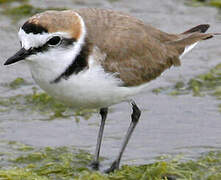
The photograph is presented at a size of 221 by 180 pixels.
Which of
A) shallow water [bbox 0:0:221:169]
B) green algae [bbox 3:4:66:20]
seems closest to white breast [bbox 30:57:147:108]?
shallow water [bbox 0:0:221:169]

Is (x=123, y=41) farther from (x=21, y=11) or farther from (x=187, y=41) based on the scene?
(x=21, y=11)

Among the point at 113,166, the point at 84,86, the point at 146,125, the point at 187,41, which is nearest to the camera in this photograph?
the point at 84,86

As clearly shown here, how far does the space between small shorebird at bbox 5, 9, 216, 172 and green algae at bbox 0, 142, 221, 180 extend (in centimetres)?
21

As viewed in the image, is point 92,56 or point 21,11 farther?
point 21,11

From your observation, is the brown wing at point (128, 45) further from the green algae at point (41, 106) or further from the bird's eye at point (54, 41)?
the green algae at point (41, 106)

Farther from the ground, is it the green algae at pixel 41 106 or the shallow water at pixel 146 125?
the shallow water at pixel 146 125

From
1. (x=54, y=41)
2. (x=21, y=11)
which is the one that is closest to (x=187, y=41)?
(x=54, y=41)

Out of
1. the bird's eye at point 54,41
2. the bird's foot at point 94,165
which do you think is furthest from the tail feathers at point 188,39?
the bird's eye at point 54,41

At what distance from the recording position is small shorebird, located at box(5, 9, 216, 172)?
17.5ft

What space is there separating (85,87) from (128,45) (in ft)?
2.57

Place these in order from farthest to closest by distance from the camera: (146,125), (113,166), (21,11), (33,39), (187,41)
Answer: (21,11) → (146,125) → (187,41) → (113,166) → (33,39)

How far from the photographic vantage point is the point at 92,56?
5.54 m

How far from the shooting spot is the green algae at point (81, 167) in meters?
5.98

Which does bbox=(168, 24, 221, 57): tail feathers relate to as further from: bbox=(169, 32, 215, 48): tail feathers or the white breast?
the white breast
